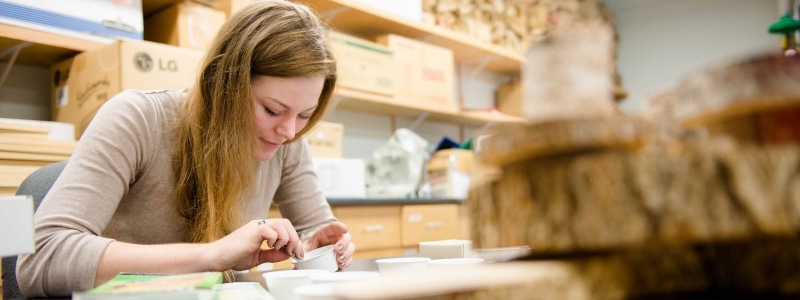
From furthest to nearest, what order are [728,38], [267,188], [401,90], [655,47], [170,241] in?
[655,47] < [728,38] < [401,90] < [267,188] < [170,241]

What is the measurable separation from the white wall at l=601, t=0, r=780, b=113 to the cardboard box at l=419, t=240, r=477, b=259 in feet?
12.4

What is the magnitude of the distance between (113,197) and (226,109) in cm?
27

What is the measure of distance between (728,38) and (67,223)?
4.95 metres

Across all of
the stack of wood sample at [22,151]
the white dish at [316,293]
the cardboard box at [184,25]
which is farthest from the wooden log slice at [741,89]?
the cardboard box at [184,25]

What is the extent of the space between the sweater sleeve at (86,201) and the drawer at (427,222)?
1611mm

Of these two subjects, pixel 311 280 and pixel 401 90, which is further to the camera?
pixel 401 90

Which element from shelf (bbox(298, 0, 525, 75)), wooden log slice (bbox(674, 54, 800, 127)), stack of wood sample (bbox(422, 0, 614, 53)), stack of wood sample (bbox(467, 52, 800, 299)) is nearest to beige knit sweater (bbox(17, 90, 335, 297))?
stack of wood sample (bbox(467, 52, 800, 299))

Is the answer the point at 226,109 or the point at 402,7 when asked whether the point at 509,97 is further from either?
the point at 226,109

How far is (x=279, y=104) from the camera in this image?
3.96 ft

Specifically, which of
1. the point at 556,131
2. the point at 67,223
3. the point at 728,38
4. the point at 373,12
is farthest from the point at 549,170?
the point at 728,38

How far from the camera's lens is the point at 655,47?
16.4 feet

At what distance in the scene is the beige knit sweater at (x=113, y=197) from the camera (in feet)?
2.99

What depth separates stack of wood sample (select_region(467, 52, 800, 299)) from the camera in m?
0.36

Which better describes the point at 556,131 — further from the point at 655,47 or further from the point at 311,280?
the point at 655,47
